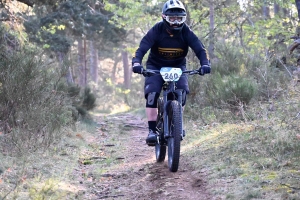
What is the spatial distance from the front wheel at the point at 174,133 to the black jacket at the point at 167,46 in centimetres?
75

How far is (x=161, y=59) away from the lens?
18.4ft

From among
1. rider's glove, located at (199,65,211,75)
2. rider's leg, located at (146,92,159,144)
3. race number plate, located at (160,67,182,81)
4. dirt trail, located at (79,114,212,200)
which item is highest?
rider's glove, located at (199,65,211,75)

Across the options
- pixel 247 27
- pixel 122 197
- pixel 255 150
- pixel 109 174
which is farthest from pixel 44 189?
pixel 247 27

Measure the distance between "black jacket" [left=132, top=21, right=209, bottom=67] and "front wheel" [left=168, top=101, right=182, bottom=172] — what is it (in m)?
0.75

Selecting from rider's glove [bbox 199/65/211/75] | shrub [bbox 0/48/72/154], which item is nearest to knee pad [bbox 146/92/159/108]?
rider's glove [bbox 199/65/211/75]

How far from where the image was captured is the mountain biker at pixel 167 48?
5262mm

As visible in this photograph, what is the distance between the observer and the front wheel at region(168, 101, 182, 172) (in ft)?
16.2

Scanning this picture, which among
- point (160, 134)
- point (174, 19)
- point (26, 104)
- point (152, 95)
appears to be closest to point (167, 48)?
point (174, 19)

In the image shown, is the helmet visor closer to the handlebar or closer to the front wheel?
the handlebar

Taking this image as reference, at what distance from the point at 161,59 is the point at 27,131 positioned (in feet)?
7.22

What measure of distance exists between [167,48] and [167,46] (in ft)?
0.09

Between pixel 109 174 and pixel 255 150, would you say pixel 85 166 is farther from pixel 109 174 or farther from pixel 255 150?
pixel 255 150

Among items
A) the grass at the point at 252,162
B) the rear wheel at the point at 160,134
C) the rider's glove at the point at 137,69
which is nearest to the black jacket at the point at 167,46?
the rider's glove at the point at 137,69

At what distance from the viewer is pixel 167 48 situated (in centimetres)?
550
